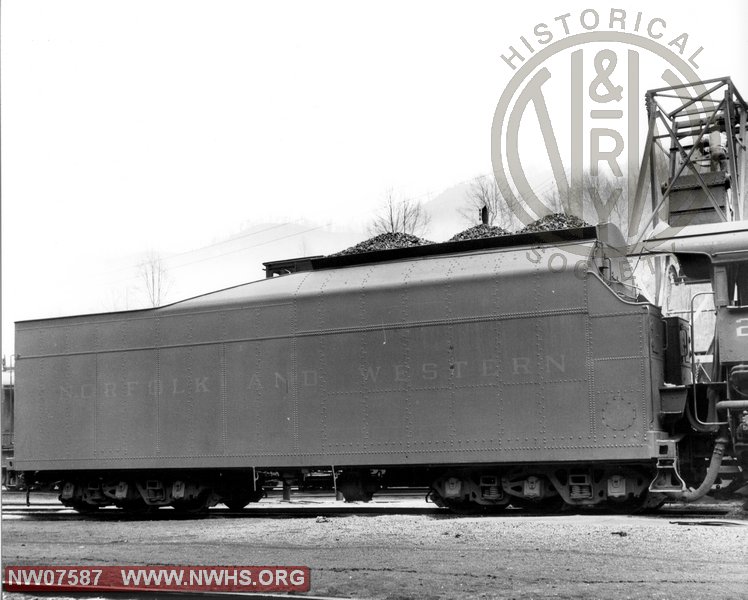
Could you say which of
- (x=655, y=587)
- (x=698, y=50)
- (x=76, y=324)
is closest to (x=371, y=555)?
(x=655, y=587)

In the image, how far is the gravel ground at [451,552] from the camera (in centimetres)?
658

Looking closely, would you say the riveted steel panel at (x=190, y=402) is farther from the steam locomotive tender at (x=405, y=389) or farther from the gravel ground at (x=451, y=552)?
the gravel ground at (x=451, y=552)

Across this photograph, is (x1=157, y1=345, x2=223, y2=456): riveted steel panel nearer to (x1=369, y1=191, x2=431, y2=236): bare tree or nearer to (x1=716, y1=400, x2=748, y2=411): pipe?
(x1=716, y1=400, x2=748, y2=411): pipe

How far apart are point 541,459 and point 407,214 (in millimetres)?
24269

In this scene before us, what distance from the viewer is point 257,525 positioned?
1148 centimetres

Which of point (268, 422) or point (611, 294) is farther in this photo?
point (268, 422)

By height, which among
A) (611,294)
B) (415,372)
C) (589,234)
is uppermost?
(589,234)

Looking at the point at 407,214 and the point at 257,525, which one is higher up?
the point at 407,214

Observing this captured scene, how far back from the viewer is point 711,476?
35.0 ft

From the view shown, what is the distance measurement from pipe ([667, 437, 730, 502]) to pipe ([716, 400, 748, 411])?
418 millimetres

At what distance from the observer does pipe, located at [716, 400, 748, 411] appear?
34.9ft

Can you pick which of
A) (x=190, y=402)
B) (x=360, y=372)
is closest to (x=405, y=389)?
(x=360, y=372)

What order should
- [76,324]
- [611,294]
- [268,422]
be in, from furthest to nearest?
[76,324]
[268,422]
[611,294]

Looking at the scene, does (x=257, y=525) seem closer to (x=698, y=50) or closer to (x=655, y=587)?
(x=655, y=587)
